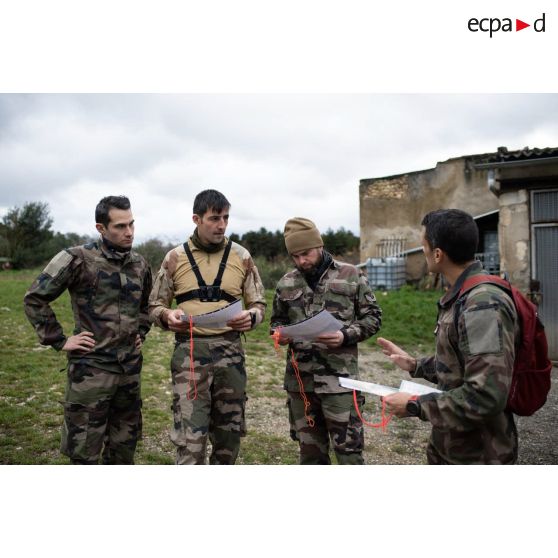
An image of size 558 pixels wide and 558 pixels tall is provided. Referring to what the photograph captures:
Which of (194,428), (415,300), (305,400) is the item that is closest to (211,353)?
(194,428)

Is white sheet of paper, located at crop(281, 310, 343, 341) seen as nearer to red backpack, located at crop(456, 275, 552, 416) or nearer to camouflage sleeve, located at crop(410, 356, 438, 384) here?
camouflage sleeve, located at crop(410, 356, 438, 384)

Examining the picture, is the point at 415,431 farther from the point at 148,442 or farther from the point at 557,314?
the point at 557,314

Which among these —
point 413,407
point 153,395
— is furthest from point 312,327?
point 153,395

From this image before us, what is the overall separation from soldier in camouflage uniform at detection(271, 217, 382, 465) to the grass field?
1311 millimetres

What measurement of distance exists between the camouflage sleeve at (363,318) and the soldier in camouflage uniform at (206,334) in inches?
26.0

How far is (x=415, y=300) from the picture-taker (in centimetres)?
1394

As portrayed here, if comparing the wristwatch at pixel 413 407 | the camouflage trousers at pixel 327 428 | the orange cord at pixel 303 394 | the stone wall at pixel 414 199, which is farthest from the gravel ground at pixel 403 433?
the stone wall at pixel 414 199

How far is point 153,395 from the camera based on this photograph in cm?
649

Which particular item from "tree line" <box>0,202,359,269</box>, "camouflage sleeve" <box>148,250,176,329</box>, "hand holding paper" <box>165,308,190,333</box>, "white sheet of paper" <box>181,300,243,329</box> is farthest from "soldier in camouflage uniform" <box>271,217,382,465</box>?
"tree line" <box>0,202,359,269</box>

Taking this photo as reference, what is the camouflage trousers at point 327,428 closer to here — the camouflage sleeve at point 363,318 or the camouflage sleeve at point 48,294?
the camouflage sleeve at point 363,318

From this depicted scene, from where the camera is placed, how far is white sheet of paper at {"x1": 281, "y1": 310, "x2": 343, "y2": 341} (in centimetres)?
292

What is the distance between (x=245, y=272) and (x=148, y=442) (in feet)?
7.81

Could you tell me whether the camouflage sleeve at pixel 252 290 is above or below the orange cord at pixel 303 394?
above

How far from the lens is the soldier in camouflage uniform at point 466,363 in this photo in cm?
187
